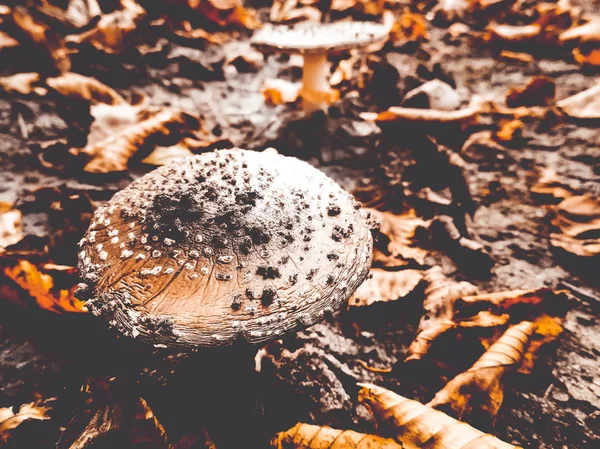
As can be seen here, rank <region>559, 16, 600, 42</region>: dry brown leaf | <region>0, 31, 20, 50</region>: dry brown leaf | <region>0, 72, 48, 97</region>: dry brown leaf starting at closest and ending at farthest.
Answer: <region>0, 72, 48, 97</region>: dry brown leaf < <region>0, 31, 20, 50</region>: dry brown leaf < <region>559, 16, 600, 42</region>: dry brown leaf

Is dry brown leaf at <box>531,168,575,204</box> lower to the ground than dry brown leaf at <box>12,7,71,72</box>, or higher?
lower

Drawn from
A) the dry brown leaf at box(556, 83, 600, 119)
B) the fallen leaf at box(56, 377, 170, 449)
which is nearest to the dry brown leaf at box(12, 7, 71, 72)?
the fallen leaf at box(56, 377, 170, 449)

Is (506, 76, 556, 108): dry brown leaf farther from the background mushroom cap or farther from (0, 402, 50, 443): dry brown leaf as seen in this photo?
(0, 402, 50, 443): dry brown leaf

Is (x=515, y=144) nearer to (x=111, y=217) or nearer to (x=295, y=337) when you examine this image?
(x=295, y=337)

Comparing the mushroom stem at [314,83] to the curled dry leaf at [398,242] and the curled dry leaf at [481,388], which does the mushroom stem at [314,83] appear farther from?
the curled dry leaf at [481,388]

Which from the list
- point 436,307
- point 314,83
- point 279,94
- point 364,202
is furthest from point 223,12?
point 436,307
